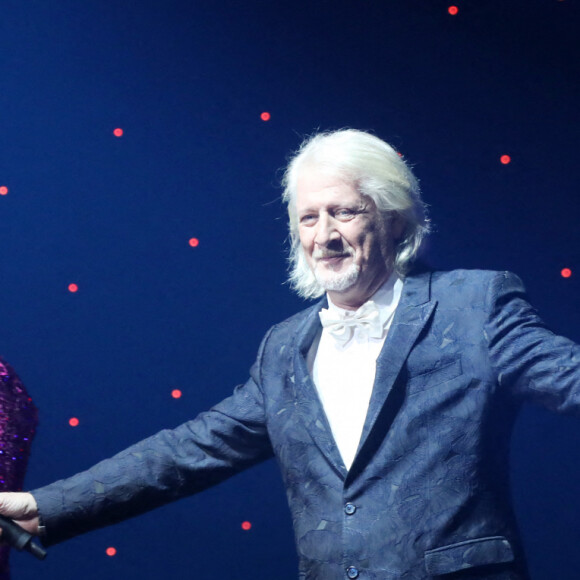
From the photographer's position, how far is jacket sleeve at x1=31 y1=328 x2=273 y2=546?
1.54 m

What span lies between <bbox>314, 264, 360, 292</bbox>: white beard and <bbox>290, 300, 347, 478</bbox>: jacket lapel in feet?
0.30

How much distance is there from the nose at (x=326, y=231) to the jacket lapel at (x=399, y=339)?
0.16 meters

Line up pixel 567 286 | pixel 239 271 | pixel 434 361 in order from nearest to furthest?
pixel 434 361, pixel 567 286, pixel 239 271

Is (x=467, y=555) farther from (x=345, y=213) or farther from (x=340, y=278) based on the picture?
(x=345, y=213)

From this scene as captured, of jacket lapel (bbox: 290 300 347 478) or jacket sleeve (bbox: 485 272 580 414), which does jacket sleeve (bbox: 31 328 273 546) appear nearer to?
jacket lapel (bbox: 290 300 347 478)

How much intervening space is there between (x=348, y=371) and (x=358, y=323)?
88mm

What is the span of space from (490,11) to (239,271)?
30.5 inches

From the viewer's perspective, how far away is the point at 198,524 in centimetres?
185

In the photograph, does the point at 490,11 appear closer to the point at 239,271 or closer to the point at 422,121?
the point at 422,121

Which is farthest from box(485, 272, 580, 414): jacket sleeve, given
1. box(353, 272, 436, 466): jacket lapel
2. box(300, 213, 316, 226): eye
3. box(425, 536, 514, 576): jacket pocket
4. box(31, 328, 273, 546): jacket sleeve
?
box(31, 328, 273, 546): jacket sleeve

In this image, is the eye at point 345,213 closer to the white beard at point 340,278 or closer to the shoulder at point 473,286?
the white beard at point 340,278

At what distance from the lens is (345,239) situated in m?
1.53

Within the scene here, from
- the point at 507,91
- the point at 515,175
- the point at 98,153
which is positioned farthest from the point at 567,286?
the point at 98,153

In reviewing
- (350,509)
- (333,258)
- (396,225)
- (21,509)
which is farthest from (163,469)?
(396,225)
